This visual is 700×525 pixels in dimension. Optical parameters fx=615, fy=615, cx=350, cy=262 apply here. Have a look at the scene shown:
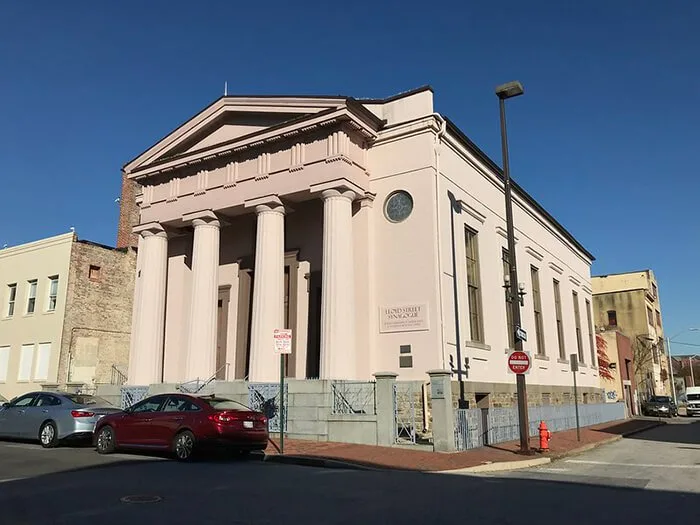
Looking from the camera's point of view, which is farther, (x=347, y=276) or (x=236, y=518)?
(x=347, y=276)

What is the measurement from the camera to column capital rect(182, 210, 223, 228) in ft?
80.2

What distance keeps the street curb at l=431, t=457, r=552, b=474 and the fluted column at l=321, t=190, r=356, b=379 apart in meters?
6.77

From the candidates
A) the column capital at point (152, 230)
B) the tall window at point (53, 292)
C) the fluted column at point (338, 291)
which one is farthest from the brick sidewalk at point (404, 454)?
the tall window at point (53, 292)

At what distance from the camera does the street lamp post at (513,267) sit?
15.8 metres

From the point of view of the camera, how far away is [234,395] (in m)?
20.3

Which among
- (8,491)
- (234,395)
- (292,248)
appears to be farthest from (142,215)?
(8,491)

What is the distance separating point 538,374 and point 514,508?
72.6ft

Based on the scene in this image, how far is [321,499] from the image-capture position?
8914 millimetres

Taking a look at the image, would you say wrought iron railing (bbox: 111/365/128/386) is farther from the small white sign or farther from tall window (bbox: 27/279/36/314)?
the small white sign

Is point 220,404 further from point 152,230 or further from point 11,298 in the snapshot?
point 11,298

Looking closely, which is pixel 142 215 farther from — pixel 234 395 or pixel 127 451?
pixel 127 451

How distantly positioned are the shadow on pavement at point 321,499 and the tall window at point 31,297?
24145 mm

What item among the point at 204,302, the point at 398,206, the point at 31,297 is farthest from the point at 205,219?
the point at 31,297

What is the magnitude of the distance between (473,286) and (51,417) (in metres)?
15.2
